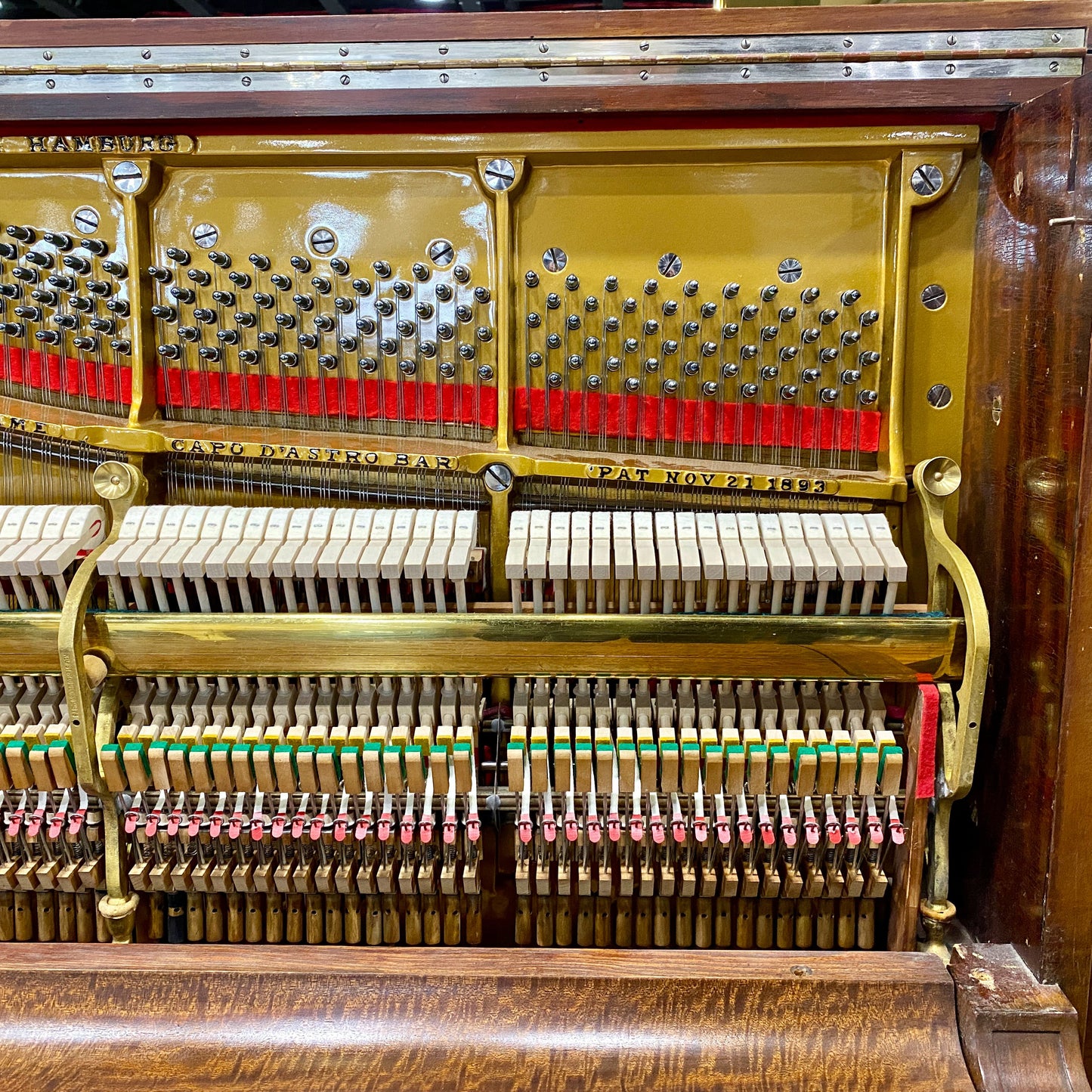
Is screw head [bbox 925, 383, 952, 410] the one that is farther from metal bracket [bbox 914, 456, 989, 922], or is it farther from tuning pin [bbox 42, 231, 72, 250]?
tuning pin [bbox 42, 231, 72, 250]

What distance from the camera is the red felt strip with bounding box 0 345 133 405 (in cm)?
197

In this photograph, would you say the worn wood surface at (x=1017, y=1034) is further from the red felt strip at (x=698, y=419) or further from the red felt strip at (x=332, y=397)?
the red felt strip at (x=332, y=397)

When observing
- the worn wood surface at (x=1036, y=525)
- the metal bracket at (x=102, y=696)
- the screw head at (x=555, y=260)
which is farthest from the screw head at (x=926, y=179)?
the metal bracket at (x=102, y=696)

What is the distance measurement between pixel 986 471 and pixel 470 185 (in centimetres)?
135

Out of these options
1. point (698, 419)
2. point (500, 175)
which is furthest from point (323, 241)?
point (698, 419)

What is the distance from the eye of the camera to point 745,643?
5.58 ft

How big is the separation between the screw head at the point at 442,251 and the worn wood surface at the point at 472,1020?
60.4 inches

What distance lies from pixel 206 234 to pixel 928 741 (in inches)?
78.3

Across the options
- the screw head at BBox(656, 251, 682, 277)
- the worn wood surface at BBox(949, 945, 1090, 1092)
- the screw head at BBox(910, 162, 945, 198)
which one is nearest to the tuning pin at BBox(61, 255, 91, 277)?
the screw head at BBox(656, 251, 682, 277)

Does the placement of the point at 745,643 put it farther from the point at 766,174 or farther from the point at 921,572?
the point at 766,174

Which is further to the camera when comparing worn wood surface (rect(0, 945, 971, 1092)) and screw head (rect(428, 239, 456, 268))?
screw head (rect(428, 239, 456, 268))

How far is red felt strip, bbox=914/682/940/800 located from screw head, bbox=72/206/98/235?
7.10ft

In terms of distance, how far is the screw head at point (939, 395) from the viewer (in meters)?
1.92

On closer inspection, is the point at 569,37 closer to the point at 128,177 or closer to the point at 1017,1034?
the point at 128,177
